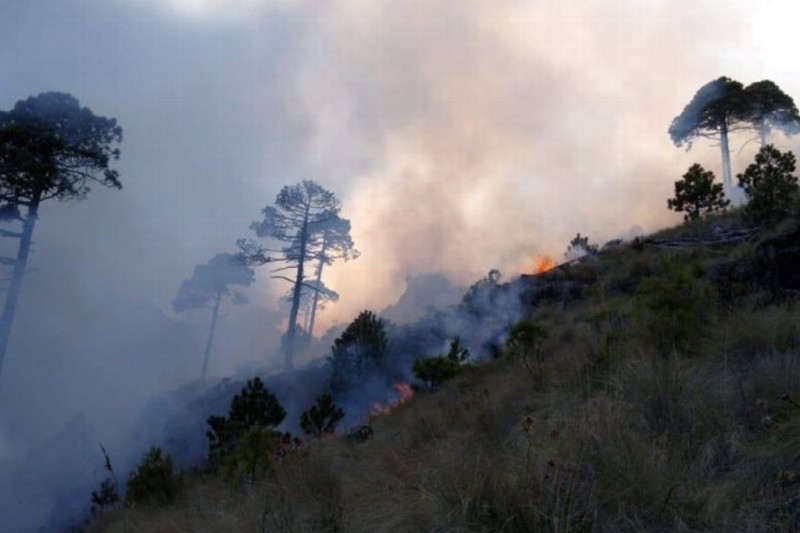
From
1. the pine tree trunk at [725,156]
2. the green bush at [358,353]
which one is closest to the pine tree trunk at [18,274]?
the green bush at [358,353]

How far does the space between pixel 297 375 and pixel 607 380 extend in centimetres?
2281

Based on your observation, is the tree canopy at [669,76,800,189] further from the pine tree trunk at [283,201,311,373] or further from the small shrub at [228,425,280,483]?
the small shrub at [228,425,280,483]

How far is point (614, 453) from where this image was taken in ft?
9.48

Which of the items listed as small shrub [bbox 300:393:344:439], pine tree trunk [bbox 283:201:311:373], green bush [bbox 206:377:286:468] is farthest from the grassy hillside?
pine tree trunk [bbox 283:201:311:373]

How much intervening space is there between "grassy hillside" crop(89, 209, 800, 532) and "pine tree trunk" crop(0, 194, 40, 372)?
15864mm

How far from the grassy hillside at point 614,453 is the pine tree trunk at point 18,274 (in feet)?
52.0

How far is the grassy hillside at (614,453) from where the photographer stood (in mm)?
2572

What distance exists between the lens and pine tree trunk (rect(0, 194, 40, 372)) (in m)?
18.3

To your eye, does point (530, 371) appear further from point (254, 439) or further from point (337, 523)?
point (337, 523)

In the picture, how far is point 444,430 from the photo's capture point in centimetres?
598

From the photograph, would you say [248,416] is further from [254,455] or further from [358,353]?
[358,353]

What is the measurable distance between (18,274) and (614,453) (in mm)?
22624

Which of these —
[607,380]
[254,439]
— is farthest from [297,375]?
[607,380]

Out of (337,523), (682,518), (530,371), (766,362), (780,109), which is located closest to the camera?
(682,518)
